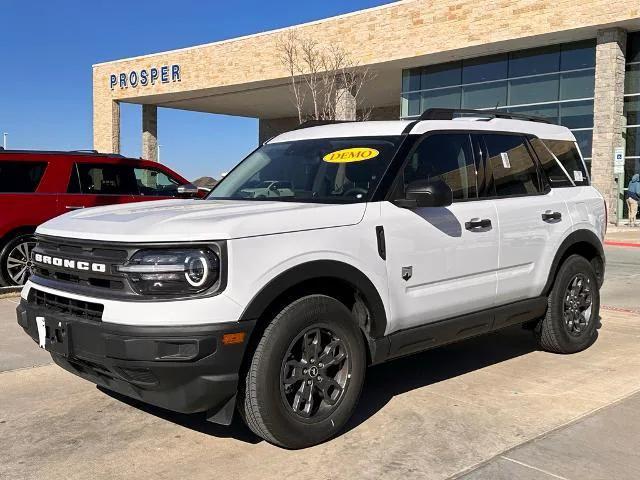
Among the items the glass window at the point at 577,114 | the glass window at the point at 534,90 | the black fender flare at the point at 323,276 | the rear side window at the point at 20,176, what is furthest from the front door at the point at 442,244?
the glass window at the point at 534,90

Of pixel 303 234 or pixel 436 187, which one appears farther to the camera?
pixel 436 187

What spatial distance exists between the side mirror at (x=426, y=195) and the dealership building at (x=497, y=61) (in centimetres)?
1776

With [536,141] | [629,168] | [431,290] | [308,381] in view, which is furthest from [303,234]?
[629,168]

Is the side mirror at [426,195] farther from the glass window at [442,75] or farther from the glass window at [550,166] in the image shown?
the glass window at [442,75]

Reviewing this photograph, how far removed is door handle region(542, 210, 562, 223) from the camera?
522 cm

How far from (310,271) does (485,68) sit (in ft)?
73.4

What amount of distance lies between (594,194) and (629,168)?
57.7 feet

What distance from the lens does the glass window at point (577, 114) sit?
2159 centimetres

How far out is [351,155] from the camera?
4477mm

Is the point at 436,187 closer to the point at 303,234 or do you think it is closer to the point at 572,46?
the point at 303,234

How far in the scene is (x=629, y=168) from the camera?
71.1 ft

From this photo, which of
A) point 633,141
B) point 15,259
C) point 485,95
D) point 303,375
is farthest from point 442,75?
point 303,375

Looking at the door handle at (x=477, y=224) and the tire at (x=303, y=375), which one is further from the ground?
the door handle at (x=477, y=224)

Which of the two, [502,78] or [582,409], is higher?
[502,78]
